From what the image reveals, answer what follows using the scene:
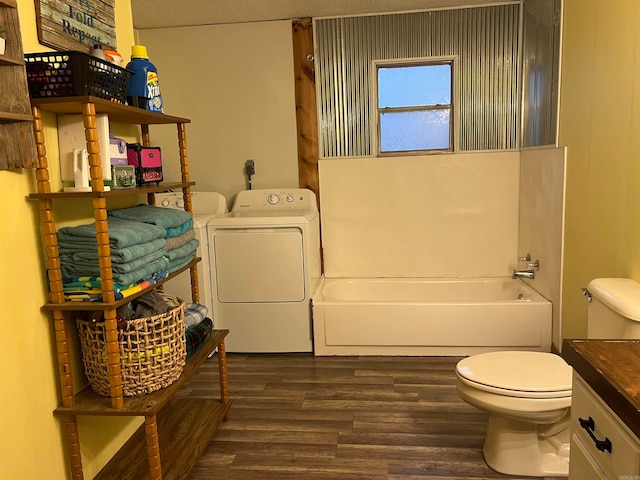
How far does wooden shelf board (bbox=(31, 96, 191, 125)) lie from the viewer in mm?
1560

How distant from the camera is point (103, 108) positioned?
1.74 meters

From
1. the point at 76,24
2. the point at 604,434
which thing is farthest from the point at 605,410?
the point at 76,24

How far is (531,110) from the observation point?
3.40 meters

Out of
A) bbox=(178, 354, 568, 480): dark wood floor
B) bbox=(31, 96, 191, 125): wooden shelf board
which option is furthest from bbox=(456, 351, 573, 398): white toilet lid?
bbox=(31, 96, 191, 125): wooden shelf board

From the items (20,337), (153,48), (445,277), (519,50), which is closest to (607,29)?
(519,50)

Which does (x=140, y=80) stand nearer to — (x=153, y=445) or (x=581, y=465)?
(x=153, y=445)

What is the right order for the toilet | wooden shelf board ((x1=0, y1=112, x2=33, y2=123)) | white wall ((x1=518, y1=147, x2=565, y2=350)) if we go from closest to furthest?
1. wooden shelf board ((x1=0, y1=112, x2=33, y2=123))
2. the toilet
3. white wall ((x1=518, y1=147, x2=565, y2=350))

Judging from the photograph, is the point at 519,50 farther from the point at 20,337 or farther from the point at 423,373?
the point at 20,337

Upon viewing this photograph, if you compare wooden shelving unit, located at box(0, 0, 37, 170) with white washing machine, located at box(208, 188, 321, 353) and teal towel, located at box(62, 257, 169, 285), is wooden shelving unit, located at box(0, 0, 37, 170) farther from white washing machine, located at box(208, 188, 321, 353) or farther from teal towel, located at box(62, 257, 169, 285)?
white washing machine, located at box(208, 188, 321, 353)

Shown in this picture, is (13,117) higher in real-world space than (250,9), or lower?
lower

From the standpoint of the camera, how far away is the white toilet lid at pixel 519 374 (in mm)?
1861

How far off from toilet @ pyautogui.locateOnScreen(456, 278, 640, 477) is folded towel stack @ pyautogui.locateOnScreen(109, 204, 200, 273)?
121 centimetres

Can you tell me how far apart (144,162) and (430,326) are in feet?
6.57

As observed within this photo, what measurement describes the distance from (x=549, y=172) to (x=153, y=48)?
284 cm
